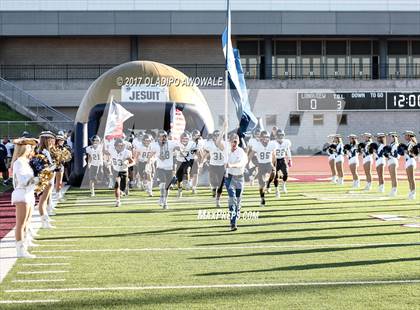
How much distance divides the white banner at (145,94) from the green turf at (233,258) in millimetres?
8778

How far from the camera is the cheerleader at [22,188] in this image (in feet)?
36.0

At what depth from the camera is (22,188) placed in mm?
11008

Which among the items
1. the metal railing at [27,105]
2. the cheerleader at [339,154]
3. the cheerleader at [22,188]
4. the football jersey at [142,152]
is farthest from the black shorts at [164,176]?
the metal railing at [27,105]

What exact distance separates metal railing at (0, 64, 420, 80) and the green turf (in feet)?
99.0

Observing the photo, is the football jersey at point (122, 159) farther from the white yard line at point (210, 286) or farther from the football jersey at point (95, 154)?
the white yard line at point (210, 286)

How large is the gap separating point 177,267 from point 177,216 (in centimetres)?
639

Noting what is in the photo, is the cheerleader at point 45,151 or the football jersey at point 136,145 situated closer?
the cheerleader at point 45,151

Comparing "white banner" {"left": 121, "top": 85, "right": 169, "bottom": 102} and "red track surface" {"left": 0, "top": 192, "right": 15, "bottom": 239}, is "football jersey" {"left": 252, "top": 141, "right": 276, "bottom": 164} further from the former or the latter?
"white banner" {"left": 121, "top": 85, "right": 169, "bottom": 102}

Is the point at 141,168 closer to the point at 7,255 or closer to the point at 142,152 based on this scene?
the point at 142,152

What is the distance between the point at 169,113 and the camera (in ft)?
89.8

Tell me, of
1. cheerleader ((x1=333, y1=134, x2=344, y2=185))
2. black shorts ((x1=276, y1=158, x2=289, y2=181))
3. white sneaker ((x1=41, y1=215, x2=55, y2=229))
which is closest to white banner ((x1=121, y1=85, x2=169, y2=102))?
cheerleader ((x1=333, y1=134, x2=344, y2=185))

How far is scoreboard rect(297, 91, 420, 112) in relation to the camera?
45625 millimetres

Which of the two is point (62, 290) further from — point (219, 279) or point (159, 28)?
point (159, 28)

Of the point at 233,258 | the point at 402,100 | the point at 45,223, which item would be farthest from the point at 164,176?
the point at 402,100
